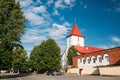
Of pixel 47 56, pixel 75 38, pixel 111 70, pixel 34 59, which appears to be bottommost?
pixel 111 70

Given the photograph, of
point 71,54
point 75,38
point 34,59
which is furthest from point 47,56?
point 75,38

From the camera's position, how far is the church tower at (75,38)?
110275 millimetres

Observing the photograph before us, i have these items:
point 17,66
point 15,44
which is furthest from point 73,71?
point 15,44

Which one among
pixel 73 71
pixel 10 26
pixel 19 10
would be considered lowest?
pixel 73 71

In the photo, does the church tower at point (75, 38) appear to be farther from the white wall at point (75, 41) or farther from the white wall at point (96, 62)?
the white wall at point (96, 62)

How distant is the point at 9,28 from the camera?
113ft

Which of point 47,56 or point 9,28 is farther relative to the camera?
point 47,56

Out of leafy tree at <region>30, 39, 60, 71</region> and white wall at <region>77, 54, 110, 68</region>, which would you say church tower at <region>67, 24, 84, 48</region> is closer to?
leafy tree at <region>30, 39, 60, 71</region>

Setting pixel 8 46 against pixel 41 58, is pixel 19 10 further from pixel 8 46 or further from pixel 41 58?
pixel 41 58

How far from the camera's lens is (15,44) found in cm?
3616

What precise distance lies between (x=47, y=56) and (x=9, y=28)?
40.0 metres

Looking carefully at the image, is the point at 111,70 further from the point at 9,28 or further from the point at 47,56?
the point at 47,56

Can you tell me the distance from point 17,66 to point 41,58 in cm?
1142

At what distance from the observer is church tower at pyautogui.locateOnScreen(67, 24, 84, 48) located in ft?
362
